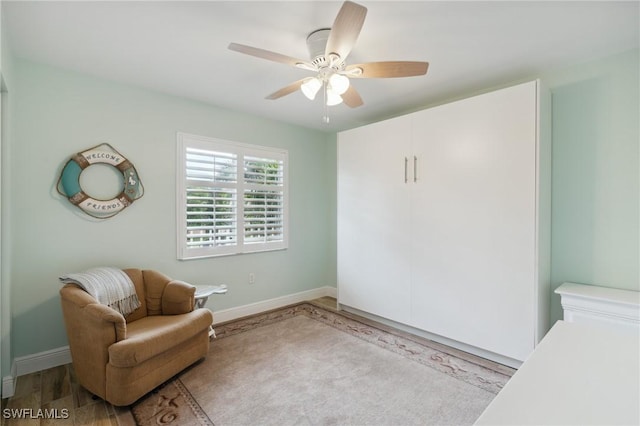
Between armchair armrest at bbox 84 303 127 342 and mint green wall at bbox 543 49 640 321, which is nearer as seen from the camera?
armchair armrest at bbox 84 303 127 342

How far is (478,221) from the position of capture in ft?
8.94

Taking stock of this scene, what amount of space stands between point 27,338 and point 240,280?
1.89 metres

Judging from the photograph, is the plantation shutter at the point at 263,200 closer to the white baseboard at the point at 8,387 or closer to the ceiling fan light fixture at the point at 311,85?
the ceiling fan light fixture at the point at 311,85

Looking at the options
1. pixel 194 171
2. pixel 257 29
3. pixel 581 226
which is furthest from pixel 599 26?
pixel 194 171

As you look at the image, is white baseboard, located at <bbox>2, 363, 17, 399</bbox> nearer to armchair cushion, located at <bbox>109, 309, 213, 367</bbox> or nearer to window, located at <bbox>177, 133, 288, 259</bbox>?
armchair cushion, located at <bbox>109, 309, 213, 367</bbox>

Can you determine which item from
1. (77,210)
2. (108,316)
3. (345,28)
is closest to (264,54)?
(345,28)

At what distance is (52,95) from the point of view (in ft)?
8.52

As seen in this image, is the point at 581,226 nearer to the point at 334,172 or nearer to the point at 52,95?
the point at 334,172

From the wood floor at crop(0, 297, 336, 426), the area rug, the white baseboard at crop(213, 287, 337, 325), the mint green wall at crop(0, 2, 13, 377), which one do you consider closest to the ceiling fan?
the mint green wall at crop(0, 2, 13, 377)

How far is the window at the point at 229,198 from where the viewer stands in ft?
11.0

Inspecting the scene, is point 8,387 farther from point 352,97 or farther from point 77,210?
point 352,97

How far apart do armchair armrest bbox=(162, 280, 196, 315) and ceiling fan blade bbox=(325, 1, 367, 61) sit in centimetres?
215

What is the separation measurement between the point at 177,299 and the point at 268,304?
1.56 meters

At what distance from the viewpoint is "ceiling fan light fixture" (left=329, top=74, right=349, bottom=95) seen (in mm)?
1997
